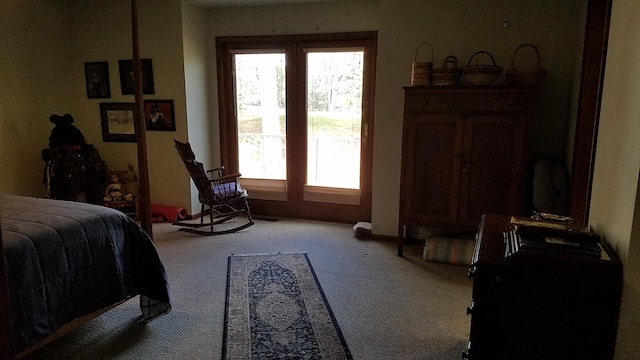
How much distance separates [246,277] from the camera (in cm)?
328

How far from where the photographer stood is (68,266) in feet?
6.88

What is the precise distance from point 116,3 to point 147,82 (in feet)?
3.16

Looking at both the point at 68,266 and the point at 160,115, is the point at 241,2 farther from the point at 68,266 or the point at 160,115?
the point at 68,266

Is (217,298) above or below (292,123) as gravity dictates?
below

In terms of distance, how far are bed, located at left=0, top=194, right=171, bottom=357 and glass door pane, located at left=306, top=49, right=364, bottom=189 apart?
2.54 meters

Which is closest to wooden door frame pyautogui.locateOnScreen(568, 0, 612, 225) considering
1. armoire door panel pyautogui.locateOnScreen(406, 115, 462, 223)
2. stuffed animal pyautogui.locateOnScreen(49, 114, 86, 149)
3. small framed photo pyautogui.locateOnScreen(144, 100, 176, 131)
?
armoire door panel pyautogui.locateOnScreen(406, 115, 462, 223)

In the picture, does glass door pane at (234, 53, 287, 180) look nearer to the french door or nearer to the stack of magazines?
the french door

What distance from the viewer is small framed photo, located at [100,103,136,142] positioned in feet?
16.3

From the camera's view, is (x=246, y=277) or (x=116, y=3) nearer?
(x=246, y=277)

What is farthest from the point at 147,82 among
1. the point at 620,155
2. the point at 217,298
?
the point at 620,155

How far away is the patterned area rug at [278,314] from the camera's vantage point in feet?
7.63

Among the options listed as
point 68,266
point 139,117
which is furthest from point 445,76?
point 68,266

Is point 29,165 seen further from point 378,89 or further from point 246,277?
point 378,89

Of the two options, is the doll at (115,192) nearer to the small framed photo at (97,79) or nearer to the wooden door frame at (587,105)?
the small framed photo at (97,79)
